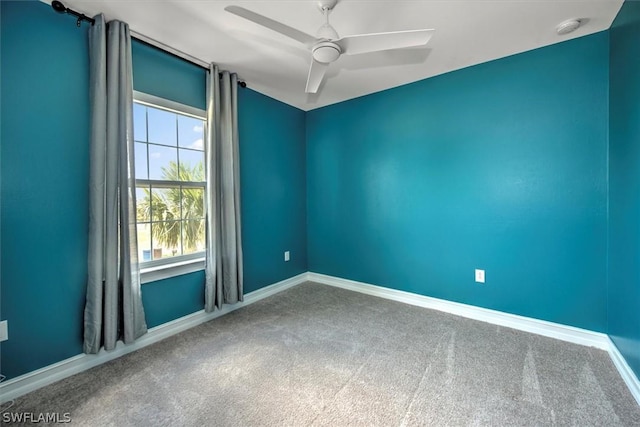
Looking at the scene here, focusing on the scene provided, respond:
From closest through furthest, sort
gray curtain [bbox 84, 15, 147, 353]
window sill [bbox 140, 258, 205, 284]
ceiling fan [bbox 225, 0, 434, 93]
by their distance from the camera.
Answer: ceiling fan [bbox 225, 0, 434, 93], gray curtain [bbox 84, 15, 147, 353], window sill [bbox 140, 258, 205, 284]

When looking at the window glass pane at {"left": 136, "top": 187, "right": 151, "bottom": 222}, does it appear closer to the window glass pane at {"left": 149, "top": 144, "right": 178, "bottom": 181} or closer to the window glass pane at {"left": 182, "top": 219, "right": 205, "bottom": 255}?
the window glass pane at {"left": 149, "top": 144, "right": 178, "bottom": 181}

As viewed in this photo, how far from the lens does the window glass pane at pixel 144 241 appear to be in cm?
223

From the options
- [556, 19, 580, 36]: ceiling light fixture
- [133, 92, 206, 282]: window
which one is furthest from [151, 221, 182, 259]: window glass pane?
[556, 19, 580, 36]: ceiling light fixture

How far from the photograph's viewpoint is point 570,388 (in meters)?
1.61

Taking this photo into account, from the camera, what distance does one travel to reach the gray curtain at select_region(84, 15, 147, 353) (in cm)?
182

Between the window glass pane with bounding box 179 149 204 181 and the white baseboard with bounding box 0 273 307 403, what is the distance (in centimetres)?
133

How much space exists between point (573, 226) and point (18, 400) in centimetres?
404

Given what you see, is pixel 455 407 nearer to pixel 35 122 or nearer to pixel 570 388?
pixel 570 388

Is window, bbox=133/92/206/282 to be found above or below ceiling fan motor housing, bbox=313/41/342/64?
below

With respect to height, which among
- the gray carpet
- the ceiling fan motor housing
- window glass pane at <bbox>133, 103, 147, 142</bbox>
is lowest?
the gray carpet

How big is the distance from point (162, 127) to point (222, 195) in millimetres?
798

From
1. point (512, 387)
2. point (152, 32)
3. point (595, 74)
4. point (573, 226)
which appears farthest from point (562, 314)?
point (152, 32)

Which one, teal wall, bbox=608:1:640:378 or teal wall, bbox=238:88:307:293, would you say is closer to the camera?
teal wall, bbox=608:1:640:378

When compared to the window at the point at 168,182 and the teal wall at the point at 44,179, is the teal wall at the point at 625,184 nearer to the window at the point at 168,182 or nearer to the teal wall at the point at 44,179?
the window at the point at 168,182
